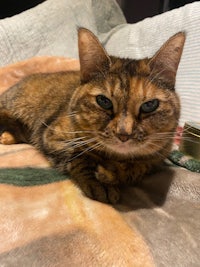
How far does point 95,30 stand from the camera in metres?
2.36

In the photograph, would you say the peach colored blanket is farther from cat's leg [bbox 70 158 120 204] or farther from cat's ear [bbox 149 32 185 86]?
cat's ear [bbox 149 32 185 86]

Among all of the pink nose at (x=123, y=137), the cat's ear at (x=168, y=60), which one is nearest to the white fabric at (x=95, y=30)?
the cat's ear at (x=168, y=60)


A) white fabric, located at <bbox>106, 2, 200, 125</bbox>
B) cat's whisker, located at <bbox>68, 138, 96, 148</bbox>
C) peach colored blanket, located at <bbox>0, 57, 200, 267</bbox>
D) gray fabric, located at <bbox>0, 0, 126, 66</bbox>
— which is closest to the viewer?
peach colored blanket, located at <bbox>0, 57, 200, 267</bbox>

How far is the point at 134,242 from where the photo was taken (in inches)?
31.0

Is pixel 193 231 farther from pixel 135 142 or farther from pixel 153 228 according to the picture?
pixel 135 142

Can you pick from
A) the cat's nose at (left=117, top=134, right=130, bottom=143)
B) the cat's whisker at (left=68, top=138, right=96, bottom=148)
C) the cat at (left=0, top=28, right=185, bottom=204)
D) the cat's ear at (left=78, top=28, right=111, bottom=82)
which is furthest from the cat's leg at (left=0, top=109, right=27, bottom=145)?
the cat's nose at (left=117, top=134, right=130, bottom=143)

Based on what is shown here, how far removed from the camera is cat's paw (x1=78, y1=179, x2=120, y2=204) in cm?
96

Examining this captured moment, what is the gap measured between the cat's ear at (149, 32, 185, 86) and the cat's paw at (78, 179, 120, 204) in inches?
14.8

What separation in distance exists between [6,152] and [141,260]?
30.7 inches

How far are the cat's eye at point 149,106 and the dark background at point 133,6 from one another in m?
1.83

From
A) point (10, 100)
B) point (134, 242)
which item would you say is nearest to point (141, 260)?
point (134, 242)

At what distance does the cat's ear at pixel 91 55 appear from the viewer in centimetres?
102

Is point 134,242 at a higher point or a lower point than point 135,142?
lower

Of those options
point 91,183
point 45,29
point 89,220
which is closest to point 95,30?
point 45,29
